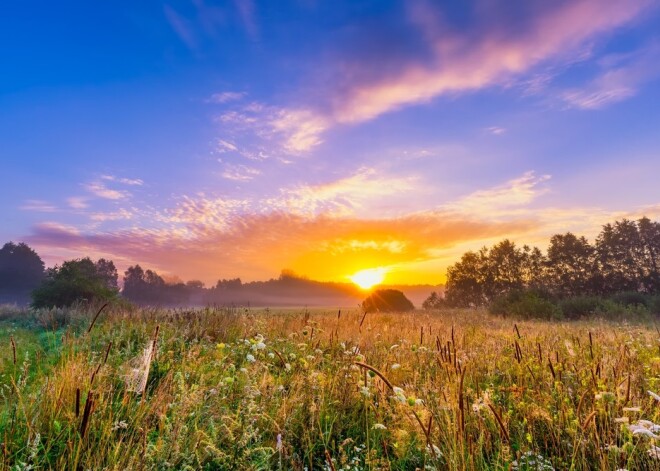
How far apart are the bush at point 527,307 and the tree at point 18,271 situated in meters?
102

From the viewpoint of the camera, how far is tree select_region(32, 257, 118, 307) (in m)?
25.4

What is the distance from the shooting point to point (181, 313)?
1236 cm

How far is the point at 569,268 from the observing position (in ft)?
Answer: 152

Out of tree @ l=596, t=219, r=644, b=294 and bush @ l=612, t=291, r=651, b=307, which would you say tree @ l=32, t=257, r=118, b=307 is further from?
tree @ l=596, t=219, r=644, b=294

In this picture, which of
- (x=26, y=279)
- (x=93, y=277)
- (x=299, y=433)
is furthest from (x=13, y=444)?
(x=26, y=279)

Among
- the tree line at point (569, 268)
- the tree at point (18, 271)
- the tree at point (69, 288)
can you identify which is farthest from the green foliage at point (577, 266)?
the tree at point (18, 271)

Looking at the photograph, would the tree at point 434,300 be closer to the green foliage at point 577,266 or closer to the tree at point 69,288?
the green foliage at point 577,266

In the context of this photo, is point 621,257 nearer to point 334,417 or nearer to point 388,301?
point 388,301

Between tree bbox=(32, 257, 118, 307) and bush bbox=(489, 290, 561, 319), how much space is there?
1169 inches

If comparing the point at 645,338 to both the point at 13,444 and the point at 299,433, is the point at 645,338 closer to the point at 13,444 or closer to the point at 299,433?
the point at 299,433

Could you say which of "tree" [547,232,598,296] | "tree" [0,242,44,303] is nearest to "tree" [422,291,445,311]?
"tree" [547,232,598,296]

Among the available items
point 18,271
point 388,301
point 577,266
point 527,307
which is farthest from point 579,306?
point 18,271

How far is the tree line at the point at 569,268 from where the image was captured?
1672 inches

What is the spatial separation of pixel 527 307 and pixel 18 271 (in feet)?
363
